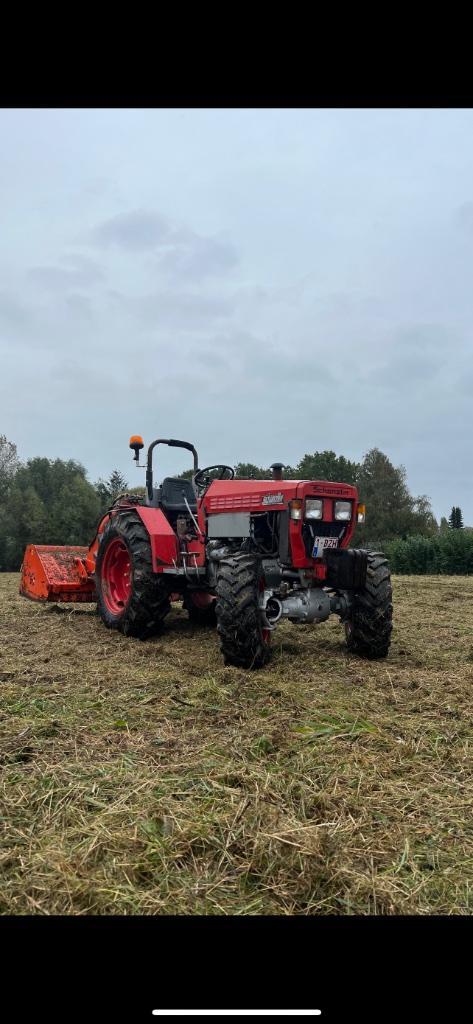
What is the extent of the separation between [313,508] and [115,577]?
10.1 ft

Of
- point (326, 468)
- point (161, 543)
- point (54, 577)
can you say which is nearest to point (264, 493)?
point (161, 543)

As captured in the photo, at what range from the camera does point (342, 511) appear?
6176 millimetres

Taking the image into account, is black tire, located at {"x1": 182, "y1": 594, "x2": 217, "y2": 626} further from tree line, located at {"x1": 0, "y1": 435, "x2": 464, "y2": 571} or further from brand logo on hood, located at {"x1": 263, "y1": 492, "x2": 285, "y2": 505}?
Answer: tree line, located at {"x1": 0, "y1": 435, "x2": 464, "y2": 571}

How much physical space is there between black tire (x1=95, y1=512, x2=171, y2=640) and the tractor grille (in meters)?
1.68

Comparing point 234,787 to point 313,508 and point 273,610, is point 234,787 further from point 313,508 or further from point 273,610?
point 313,508

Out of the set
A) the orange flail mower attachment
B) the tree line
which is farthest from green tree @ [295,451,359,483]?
the orange flail mower attachment

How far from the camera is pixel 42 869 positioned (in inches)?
94.7

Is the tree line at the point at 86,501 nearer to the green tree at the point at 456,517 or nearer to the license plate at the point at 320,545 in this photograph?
the green tree at the point at 456,517

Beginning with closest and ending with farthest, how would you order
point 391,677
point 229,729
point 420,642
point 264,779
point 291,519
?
1. point 264,779
2. point 229,729
3. point 391,677
4. point 291,519
5. point 420,642

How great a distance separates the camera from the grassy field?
2336 millimetres

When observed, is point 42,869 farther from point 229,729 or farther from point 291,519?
point 291,519
